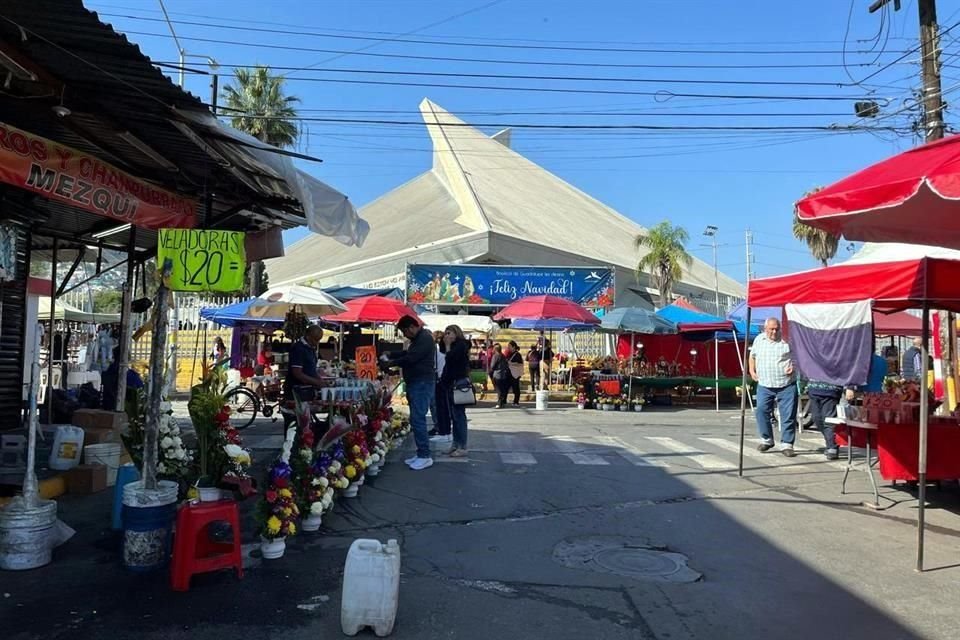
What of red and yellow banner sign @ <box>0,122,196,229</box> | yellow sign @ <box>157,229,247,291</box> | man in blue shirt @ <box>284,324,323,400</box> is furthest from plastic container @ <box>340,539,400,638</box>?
man in blue shirt @ <box>284,324,323,400</box>

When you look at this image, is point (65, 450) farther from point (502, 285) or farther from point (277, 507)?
point (502, 285)

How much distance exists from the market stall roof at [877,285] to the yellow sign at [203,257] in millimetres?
5400

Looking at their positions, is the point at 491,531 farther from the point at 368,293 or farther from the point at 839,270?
the point at 368,293

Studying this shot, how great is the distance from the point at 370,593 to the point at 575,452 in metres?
6.88

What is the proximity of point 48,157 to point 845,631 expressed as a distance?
6583 millimetres

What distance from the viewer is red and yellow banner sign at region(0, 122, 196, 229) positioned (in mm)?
5250

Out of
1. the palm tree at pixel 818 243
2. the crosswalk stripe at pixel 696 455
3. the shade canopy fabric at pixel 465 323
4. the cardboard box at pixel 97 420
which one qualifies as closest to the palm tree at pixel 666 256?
the palm tree at pixel 818 243

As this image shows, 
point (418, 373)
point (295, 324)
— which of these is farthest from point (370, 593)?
point (295, 324)

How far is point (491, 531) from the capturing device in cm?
592

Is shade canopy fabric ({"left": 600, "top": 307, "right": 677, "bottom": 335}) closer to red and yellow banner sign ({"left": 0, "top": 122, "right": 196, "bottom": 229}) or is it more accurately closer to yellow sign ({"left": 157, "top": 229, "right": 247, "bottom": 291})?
red and yellow banner sign ({"left": 0, "top": 122, "right": 196, "bottom": 229})

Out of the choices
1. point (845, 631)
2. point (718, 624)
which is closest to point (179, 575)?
point (718, 624)

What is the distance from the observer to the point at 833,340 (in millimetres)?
8281

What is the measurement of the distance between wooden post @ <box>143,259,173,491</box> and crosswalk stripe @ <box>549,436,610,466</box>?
580 centimetres

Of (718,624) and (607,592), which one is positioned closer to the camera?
(718,624)
